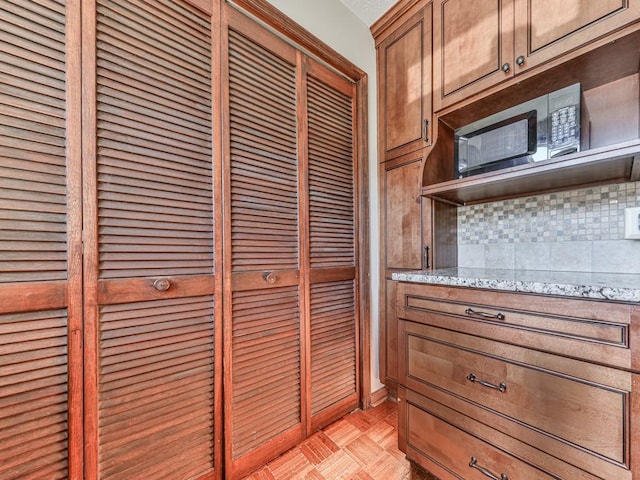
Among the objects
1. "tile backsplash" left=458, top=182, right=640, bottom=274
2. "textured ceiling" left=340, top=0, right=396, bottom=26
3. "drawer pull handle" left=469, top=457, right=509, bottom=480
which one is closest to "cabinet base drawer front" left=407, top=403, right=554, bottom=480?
"drawer pull handle" left=469, top=457, right=509, bottom=480

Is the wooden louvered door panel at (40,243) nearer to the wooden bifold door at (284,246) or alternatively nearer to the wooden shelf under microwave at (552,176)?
the wooden bifold door at (284,246)

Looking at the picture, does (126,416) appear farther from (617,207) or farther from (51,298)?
(617,207)

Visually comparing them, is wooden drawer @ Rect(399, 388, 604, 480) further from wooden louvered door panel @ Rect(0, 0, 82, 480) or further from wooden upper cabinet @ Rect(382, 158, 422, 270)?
wooden louvered door panel @ Rect(0, 0, 82, 480)

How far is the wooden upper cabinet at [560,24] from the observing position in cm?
96

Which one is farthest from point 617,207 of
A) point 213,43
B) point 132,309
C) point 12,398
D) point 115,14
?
point 12,398

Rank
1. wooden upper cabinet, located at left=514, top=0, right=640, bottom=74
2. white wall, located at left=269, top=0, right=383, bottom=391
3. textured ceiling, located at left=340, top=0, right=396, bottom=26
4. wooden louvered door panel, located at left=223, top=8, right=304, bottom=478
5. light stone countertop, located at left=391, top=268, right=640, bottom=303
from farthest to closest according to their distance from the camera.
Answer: textured ceiling, located at left=340, top=0, right=396, bottom=26 → white wall, located at left=269, top=0, right=383, bottom=391 → wooden louvered door panel, located at left=223, top=8, right=304, bottom=478 → wooden upper cabinet, located at left=514, top=0, right=640, bottom=74 → light stone countertop, located at left=391, top=268, right=640, bottom=303

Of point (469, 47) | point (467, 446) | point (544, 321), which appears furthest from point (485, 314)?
point (469, 47)

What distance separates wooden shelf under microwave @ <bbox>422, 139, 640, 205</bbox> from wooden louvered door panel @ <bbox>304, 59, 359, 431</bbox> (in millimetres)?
527

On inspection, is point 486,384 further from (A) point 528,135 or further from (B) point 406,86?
(B) point 406,86

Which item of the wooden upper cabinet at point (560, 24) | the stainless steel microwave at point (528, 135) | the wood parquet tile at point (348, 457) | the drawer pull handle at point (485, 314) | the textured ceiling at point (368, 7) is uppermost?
the textured ceiling at point (368, 7)

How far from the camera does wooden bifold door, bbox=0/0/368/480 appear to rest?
0.80 metres

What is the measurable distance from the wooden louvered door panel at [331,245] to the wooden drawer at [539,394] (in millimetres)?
587

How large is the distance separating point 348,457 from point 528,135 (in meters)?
1.75

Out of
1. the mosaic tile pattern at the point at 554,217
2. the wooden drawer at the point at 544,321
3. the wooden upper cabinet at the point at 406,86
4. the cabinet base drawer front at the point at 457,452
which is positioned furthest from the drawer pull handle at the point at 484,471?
the wooden upper cabinet at the point at 406,86
